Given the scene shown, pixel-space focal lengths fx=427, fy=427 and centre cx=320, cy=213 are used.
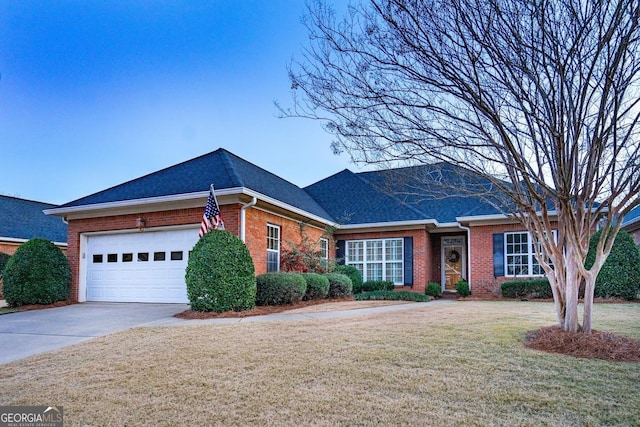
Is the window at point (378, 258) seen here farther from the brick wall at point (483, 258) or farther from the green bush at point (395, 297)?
the green bush at point (395, 297)

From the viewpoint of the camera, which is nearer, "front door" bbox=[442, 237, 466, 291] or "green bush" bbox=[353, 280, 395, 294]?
"green bush" bbox=[353, 280, 395, 294]

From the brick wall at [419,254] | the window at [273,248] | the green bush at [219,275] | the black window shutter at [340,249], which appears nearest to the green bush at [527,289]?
the brick wall at [419,254]

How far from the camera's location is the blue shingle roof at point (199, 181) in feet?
40.7

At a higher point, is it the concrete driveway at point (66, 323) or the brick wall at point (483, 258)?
the brick wall at point (483, 258)

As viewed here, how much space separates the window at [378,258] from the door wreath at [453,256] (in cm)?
369

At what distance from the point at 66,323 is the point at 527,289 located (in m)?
13.5

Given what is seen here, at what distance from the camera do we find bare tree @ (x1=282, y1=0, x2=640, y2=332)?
5477 mm

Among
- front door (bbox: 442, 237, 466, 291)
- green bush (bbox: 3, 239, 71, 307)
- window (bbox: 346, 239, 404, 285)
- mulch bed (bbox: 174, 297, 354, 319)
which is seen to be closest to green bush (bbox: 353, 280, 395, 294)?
window (bbox: 346, 239, 404, 285)

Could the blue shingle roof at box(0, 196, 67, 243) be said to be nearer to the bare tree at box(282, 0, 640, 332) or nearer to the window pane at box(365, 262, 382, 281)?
the window pane at box(365, 262, 382, 281)

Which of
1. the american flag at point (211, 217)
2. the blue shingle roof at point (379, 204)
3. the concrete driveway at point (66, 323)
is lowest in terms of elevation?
the concrete driveway at point (66, 323)

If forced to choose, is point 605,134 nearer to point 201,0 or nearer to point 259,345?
point 259,345

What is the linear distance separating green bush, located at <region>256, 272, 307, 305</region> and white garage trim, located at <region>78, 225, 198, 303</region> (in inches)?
96.7

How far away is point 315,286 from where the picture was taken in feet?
43.0

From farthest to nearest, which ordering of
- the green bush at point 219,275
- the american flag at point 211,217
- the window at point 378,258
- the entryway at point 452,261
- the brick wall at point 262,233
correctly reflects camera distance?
the entryway at point 452,261, the window at point 378,258, the brick wall at point 262,233, the american flag at point 211,217, the green bush at point 219,275
